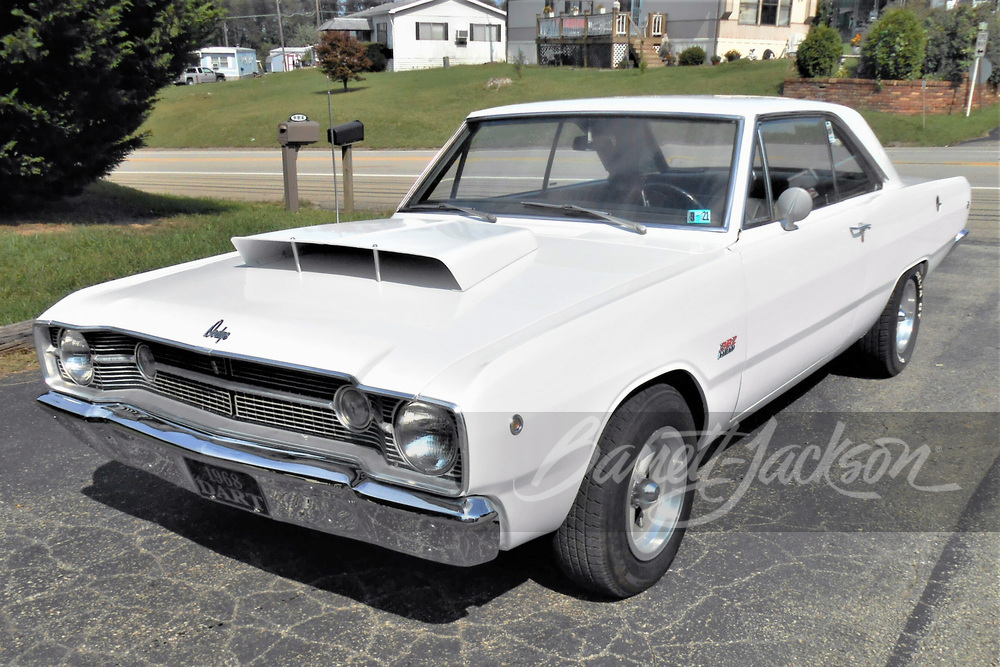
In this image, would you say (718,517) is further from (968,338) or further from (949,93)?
(949,93)

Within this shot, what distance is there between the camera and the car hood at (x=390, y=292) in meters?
2.74

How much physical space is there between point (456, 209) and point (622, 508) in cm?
189

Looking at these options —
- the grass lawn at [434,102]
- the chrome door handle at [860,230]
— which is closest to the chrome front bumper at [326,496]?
the chrome door handle at [860,230]

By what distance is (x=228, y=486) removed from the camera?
9.73ft

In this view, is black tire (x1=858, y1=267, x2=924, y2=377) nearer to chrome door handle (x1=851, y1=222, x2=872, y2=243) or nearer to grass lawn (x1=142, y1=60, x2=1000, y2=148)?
chrome door handle (x1=851, y1=222, x2=872, y2=243)

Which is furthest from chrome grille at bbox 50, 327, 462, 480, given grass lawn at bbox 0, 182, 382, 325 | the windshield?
grass lawn at bbox 0, 182, 382, 325

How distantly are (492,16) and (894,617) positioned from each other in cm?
5212

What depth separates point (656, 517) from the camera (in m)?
3.29

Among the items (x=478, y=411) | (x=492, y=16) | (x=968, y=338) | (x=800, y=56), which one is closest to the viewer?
(x=478, y=411)

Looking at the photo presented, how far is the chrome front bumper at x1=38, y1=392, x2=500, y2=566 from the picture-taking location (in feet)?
8.43

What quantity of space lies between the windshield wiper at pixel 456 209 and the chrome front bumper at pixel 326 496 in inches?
65.4

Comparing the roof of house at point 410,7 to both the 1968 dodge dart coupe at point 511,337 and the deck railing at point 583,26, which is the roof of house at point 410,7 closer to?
the deck railing at point 583,26

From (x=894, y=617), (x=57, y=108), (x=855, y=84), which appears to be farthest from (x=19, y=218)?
(x=855, y=84)

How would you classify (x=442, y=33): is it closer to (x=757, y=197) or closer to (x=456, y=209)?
(x=456, y=209)
